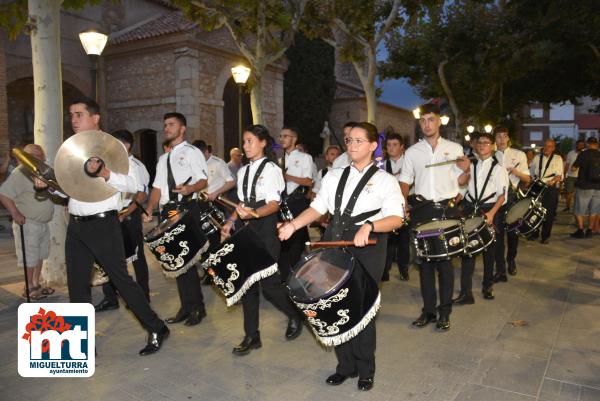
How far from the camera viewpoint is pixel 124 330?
4824 millimetres

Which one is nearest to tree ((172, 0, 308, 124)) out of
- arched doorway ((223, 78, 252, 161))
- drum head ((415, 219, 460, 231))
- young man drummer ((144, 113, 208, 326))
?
young man drummer ((144, 113, 208, 326))

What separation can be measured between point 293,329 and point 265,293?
0.53 m

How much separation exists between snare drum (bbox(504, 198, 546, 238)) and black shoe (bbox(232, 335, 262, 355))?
3.89 meters

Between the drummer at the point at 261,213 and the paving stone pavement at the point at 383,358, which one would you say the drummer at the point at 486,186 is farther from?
the drummer at the point at 261,213

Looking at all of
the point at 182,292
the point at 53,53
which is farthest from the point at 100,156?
the point at 53,53

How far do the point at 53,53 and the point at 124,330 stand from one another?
3669 millimetres

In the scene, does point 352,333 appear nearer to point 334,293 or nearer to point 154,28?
point 334,293

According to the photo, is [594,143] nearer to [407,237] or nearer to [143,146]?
[407,237]

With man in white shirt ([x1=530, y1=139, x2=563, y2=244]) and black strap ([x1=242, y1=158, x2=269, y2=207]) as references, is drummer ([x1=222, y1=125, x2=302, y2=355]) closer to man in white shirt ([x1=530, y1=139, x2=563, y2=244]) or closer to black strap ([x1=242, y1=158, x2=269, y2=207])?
black strap ([x1=242, y1=158, x2=269, y2=207])

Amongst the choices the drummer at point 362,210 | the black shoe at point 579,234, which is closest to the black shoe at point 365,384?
the drummer at point 362,210

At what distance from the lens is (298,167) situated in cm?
696

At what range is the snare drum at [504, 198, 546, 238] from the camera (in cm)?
654

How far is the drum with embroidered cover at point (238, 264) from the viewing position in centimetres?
389

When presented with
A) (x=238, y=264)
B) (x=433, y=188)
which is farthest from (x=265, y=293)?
(x=433, y=188)
